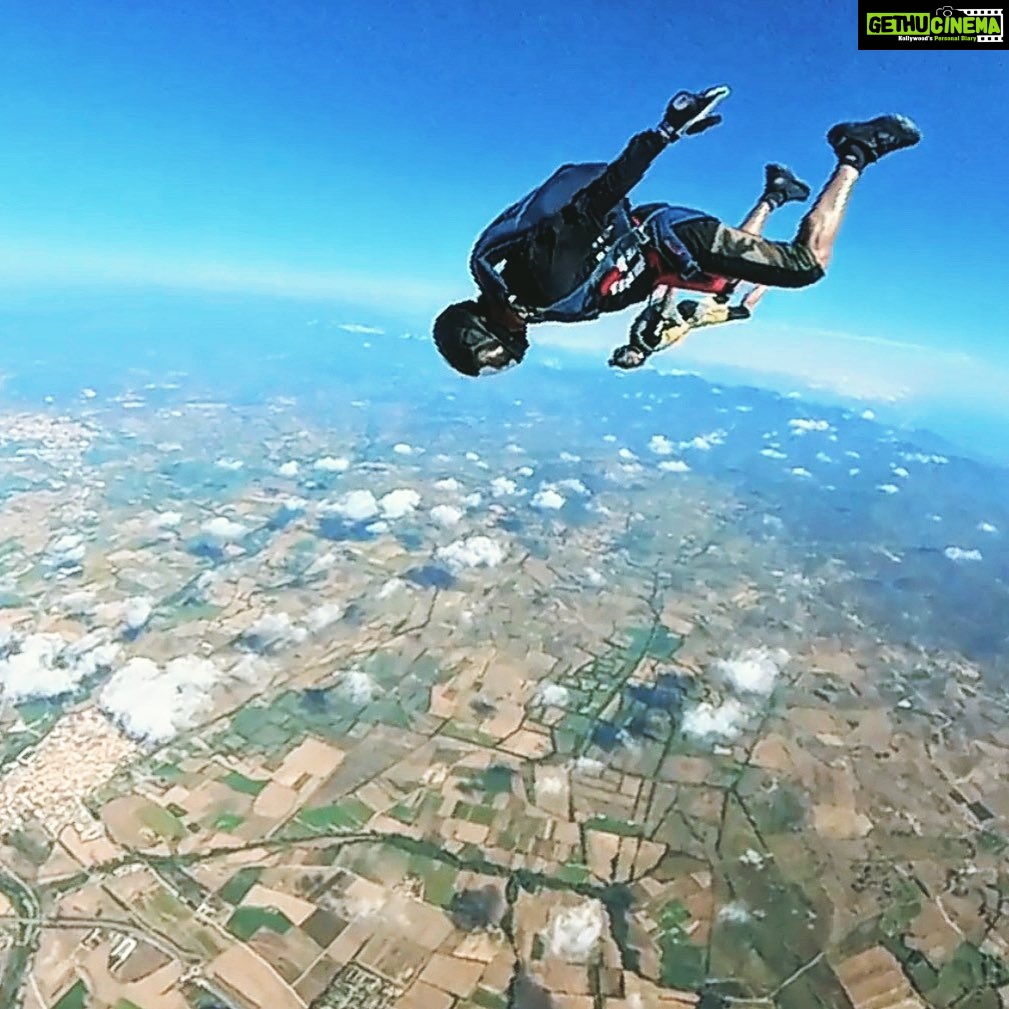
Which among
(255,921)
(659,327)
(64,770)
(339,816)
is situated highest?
(659,327)

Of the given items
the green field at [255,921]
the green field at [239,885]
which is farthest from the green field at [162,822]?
the green field at [255,921]

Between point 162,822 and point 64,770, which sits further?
point 64,770

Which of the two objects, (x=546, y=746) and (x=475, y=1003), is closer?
(x=475, y=1003)

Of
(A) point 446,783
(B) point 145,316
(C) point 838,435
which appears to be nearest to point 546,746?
(A) point 446,783

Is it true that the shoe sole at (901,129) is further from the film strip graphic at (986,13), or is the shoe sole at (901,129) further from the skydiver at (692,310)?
the film strip graphic at (986,13)

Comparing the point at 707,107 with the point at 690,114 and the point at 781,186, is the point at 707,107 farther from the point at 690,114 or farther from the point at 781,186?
the point at 781,186

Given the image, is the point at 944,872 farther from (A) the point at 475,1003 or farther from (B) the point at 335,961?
(B) the point at 335,961

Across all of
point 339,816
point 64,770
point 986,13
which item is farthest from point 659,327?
point 64,770
